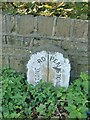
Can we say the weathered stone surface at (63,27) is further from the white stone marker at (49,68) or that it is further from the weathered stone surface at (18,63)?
the weathered stone surface at (18,63)

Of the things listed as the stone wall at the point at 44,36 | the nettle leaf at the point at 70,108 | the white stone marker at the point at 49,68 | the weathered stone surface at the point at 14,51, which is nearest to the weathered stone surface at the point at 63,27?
the stone wall at the point at 44,36

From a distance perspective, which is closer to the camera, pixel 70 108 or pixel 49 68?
pixel 70 108

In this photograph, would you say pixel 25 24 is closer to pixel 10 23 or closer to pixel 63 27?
pixel 10 23

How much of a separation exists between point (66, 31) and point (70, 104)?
62 centimetres

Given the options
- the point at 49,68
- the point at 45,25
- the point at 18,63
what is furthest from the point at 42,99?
the point at 45,25

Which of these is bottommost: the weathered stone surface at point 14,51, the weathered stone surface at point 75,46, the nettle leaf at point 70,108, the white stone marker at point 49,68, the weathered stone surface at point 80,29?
the nettle leaf at point 70,108

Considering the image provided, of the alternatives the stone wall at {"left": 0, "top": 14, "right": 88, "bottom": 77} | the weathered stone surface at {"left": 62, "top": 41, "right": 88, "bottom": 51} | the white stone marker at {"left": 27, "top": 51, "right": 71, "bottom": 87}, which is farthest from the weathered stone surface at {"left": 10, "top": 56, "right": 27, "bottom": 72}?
the weathered stone surface at {"left": 62, "top": 41, "right": 88, "bottom": 51}

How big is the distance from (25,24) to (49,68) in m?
0.42

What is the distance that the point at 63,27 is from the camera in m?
2.88

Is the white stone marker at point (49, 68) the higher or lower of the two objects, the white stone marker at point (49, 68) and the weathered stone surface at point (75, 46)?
the lower

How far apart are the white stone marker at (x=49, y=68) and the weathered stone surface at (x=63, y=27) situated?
17cm

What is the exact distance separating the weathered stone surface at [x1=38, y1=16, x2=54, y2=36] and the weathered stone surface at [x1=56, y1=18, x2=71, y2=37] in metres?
0.06

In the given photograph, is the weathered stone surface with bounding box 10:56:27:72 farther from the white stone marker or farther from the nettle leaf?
the nettle leaf

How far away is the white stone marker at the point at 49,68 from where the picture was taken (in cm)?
289
